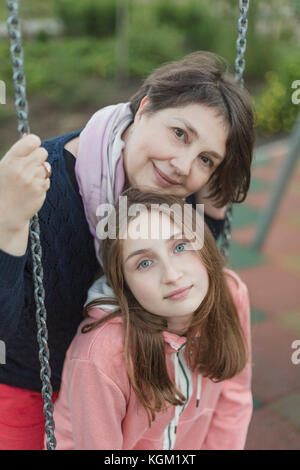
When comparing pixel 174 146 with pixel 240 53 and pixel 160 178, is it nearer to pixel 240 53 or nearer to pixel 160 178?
pixel 160 178

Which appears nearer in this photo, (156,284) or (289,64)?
(156,284)

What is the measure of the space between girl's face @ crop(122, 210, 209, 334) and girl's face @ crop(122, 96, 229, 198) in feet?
0.34

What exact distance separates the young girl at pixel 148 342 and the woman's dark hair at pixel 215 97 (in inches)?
7.7

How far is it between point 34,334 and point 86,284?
0.65 ft

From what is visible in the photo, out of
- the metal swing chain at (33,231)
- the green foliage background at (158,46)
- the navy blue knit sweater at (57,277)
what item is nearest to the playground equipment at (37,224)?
the metal swing chain at (33,231)

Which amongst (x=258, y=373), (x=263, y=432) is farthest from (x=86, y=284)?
(x=258, y=373)

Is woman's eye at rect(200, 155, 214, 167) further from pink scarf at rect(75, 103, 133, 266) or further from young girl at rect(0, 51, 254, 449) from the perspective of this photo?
pink scarf at rect(75, 103, 133, 266)

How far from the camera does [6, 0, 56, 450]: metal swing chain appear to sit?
1.08m

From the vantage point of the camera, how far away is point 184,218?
1560mm

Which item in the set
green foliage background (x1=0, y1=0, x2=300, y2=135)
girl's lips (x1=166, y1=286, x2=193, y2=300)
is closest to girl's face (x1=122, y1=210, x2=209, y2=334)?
girl's lips (x1=166, y1=286, x2=193, y2=300)

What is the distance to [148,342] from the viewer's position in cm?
151

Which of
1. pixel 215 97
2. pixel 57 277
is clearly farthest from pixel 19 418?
pixel 215 97

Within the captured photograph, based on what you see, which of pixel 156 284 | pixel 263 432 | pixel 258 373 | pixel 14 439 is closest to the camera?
pixel 156 284

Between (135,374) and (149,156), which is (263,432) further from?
(149,156)
